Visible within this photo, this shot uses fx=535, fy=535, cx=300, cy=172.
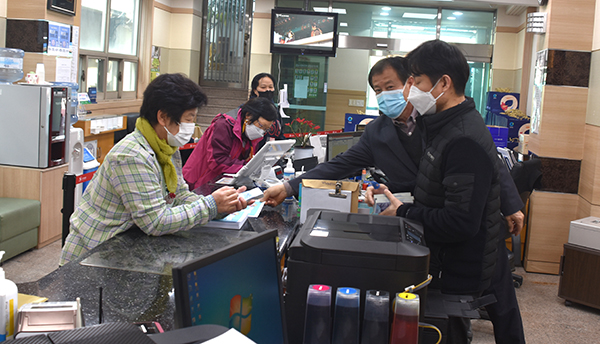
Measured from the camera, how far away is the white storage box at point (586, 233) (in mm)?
4168

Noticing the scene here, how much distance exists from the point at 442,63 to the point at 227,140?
2125 mm

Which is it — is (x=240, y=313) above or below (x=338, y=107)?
below

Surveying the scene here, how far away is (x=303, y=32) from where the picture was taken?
8.95 m

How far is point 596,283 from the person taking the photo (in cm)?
416

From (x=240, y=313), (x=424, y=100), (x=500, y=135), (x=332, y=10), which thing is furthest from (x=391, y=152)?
(x=332, y=10)

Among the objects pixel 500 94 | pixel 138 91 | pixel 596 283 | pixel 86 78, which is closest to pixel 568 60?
pixel 596 283

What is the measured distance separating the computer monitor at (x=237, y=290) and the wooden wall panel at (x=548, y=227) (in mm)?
4336

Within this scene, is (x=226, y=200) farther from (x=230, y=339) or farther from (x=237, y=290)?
(x=230, y=339)

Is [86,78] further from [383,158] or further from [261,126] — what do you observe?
[383,158]

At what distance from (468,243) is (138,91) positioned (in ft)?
25.3

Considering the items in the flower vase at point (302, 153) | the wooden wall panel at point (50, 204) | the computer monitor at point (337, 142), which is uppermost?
the computer monitor at point (337, 142)

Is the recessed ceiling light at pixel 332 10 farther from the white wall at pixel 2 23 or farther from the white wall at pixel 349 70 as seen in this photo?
the white wall at pixel 2 23

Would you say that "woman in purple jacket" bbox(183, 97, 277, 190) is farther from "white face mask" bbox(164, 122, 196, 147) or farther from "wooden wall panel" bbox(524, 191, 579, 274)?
"wooden wall panel" bbox(524, 191, 579, 274)

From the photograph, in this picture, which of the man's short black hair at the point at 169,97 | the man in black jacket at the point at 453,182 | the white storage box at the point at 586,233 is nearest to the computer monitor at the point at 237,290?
the man in black jacket at the point at 453,182
